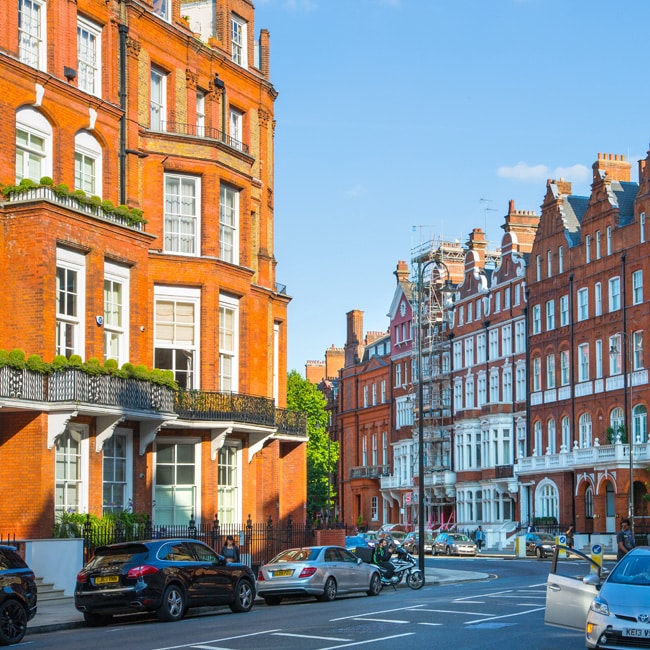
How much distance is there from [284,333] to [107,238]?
13018 mm

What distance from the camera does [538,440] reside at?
74750 millimetres

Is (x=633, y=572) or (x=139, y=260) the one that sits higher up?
(x=139, y=260)

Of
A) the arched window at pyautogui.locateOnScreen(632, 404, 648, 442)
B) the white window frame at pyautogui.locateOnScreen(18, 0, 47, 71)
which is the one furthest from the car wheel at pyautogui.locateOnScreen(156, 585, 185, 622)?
the arched window at pyautogui.locateOnScreen(632, 404, 648, 442)

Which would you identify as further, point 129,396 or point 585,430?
point 585,430

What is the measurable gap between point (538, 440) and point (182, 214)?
140ft

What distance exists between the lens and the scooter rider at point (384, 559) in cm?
3444

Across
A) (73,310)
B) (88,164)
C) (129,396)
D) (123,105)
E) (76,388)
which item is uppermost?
(123,105)

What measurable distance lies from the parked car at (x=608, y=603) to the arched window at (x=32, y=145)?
745 inches

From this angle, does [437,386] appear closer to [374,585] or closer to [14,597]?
[374,585]

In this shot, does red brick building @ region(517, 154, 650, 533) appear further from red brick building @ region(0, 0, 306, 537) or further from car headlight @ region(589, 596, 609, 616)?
car headlight @ region(589, 596, 609, 616)

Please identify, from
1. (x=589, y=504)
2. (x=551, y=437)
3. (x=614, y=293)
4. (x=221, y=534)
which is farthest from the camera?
(x=551, y=437)

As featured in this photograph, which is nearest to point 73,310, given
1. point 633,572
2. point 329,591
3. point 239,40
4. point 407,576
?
point 329,591

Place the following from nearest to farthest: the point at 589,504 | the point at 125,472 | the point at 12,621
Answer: the point at 12,621
the point at 125,472
the point at 589,504

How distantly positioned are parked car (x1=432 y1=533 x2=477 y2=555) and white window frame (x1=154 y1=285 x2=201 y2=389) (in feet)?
A: 107
